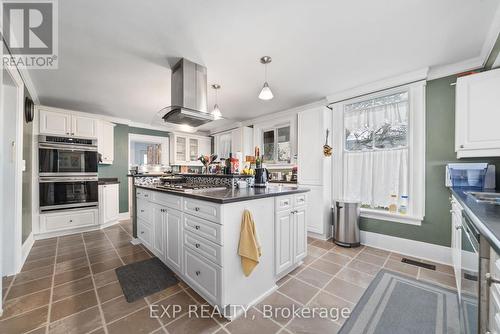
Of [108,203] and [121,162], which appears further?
[121,162]

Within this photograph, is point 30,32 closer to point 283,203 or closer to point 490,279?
point 283,203

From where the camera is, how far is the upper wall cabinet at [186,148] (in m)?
Result: 5.40

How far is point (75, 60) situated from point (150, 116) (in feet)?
7.46

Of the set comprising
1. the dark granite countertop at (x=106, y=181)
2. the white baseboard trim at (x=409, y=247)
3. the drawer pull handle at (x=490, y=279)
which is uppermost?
the dark granite countertop at (x=106, y=181)

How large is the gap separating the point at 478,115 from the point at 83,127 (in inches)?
231

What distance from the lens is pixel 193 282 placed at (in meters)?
1.74

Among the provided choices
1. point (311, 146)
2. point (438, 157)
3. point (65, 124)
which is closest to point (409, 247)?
point (438, 157)

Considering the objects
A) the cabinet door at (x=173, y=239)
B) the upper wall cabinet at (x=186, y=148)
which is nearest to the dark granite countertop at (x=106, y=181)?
the upper wall cabinet at (x=186, y=148)

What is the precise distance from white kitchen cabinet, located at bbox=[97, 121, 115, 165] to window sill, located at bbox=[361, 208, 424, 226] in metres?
5.11

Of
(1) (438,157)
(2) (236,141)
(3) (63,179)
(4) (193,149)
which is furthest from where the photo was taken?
(4) (193,149)

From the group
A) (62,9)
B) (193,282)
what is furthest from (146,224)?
(62,9)

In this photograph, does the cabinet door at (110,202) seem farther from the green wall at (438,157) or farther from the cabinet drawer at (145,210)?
the green wall at (438,157)

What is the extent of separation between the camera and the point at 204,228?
1.58 metres

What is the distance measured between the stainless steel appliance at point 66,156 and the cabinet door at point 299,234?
13.0 feet
